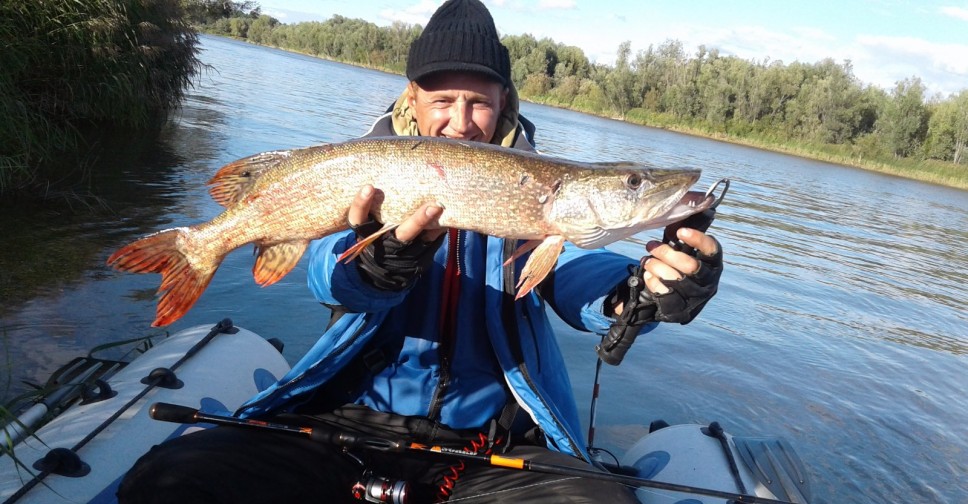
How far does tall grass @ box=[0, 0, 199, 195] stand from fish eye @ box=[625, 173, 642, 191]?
7.09 meters

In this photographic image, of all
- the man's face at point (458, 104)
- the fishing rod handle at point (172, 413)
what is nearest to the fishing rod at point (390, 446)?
Result: the fishing rod handle at point (172, 413)

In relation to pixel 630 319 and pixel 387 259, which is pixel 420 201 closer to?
pixel 387 259

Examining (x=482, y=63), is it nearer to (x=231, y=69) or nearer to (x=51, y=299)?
(x=51, y=299)

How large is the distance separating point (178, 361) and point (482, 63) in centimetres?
244

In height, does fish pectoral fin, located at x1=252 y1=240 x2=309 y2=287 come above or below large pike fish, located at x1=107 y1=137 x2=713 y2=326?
below

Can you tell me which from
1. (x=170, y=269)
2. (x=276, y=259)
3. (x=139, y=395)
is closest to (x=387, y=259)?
(x=276, y=259)

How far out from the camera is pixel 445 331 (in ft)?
9.73

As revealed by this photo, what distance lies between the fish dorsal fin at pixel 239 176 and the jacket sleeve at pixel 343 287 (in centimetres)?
43

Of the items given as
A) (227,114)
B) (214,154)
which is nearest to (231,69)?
(227,114)

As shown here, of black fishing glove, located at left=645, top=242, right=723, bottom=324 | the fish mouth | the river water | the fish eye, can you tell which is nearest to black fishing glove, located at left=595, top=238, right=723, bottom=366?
black fishing glove, located at left=645, top=242, right=723, bottom=324

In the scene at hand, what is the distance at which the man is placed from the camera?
2521mm

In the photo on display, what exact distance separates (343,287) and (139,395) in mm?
1527

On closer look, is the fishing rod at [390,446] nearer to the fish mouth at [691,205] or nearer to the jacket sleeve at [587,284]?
the jacket sleeve at [587,284]

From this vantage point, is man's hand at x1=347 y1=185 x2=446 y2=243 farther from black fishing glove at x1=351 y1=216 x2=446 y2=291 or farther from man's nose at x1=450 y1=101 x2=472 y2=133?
man's nose at x1=450 y1=101 x2=472 y2=133
